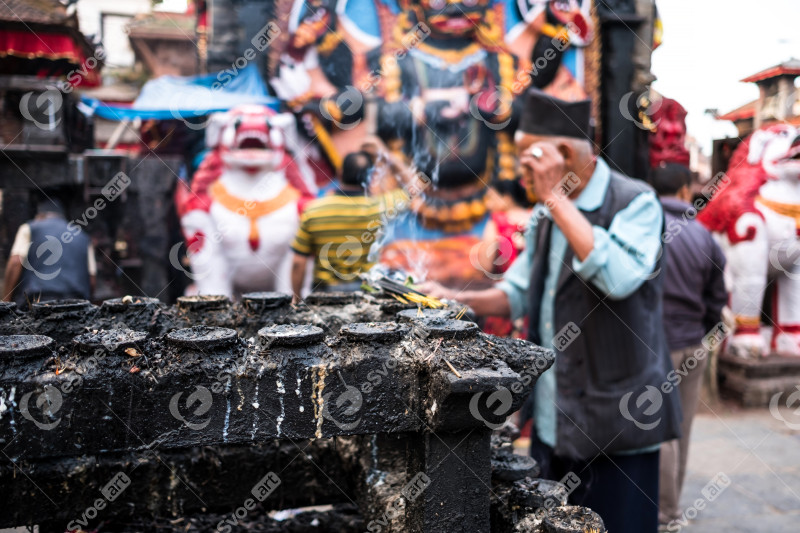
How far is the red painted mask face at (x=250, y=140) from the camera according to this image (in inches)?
189

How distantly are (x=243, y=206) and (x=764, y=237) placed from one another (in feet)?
16.4

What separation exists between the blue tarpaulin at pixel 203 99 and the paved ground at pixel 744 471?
4.82 m

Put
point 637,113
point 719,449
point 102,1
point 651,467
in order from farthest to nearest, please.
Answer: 1. point 102,1
2. point 637,113
3. point 719,449
4. point 651,467

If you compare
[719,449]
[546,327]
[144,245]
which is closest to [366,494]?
[546,327]

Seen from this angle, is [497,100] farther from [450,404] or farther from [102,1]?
[102,1]

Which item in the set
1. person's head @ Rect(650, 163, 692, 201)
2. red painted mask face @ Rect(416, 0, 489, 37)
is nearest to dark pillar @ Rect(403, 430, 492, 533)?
person's head @ Rect(650, 163, 692, 201)

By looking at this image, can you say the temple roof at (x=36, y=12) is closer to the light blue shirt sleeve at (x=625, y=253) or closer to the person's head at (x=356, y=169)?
the person's head at (x=356, y=169)

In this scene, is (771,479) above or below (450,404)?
below

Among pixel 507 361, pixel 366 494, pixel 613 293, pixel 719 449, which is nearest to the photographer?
pixel 507 361

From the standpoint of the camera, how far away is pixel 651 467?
2.32 meters

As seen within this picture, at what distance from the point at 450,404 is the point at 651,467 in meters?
1.54

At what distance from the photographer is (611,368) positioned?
227 centimetres

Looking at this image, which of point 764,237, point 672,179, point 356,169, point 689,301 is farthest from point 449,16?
point 764,237

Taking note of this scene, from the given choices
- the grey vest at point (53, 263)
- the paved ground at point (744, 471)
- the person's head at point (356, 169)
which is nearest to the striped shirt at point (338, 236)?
the person's head at point (356, 169)
